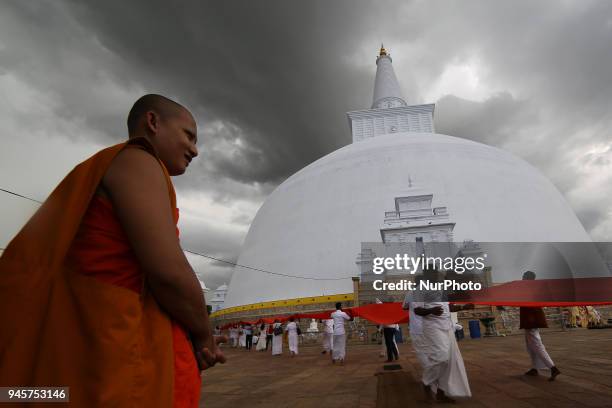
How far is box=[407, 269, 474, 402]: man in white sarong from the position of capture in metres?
4.54

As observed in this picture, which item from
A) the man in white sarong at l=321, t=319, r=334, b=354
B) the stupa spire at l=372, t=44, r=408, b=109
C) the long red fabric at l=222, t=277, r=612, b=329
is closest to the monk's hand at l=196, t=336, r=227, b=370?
the long red fabric at l=222, t=277, r=612, b=329

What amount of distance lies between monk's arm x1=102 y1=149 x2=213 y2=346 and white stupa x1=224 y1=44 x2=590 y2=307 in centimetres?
1903

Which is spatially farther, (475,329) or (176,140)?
(475,329)

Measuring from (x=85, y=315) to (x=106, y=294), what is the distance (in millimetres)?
75

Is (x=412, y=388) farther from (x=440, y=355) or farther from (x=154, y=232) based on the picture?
(x=154, y=232)

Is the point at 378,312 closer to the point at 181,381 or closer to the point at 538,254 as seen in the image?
the point at 181,381

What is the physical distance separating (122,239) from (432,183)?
23250mm

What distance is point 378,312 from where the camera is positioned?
8.38 m

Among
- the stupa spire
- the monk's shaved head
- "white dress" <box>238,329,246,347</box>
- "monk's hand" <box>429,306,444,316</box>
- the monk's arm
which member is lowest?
"white dress" <box>238,329,246,347</box>

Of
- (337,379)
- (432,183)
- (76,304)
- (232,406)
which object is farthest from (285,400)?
(432,183)

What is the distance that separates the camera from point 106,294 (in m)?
1.04

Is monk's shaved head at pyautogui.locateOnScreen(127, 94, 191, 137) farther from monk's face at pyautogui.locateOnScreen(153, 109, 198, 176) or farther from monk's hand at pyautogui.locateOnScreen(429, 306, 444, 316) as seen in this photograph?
monk's hand at pyautogui.locateOnScreen(429, 306, 444, 316)

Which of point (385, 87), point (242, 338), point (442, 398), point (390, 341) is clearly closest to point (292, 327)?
point (390, 341)

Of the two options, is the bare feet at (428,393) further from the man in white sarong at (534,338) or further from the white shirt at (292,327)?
the white shirt at (292,327)
